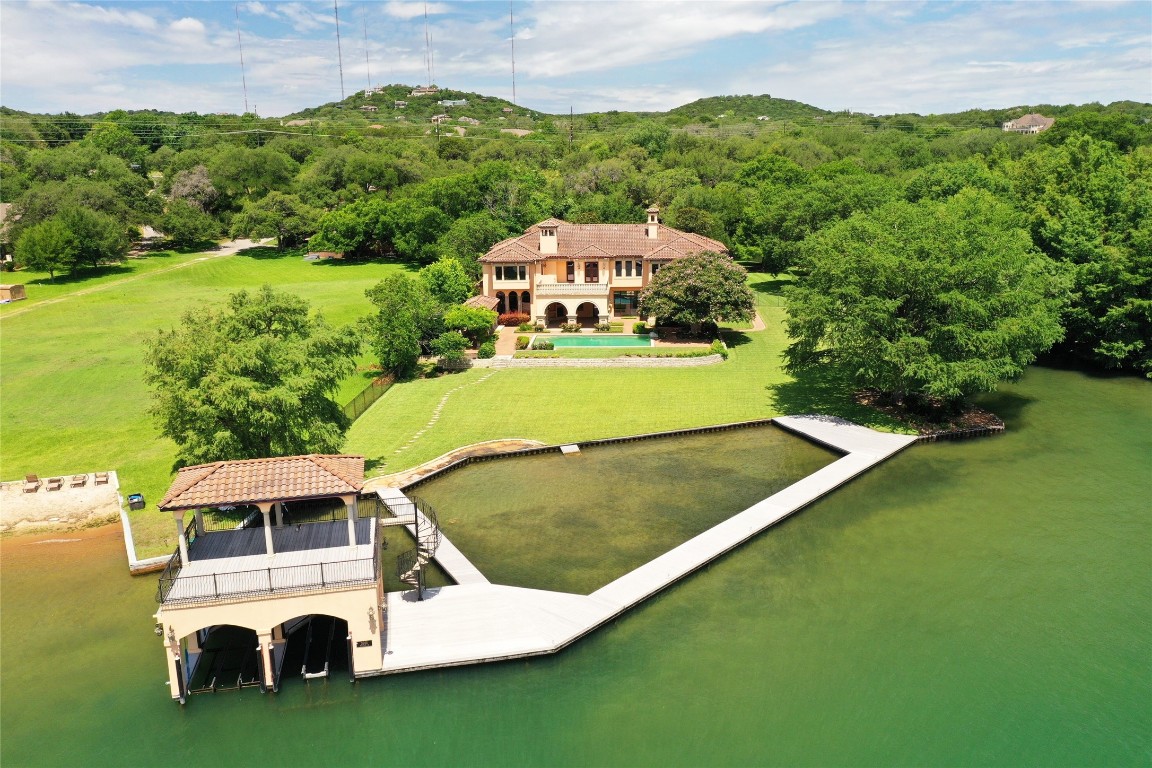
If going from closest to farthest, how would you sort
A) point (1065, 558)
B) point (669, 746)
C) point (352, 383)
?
point (669, 746)
point (1065, 558)
point (352, 383)

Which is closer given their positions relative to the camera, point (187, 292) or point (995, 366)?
point (995, 366)

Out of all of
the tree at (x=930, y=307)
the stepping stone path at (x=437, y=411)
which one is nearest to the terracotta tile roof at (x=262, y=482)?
the stepping stone path at (x=437, y=411)

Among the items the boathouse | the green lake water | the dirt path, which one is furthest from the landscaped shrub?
the dirt path

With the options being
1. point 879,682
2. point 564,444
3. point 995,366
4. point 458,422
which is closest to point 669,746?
point 879,682

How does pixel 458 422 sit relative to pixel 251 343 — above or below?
below

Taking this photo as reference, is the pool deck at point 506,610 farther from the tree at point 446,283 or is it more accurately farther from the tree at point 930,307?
the tree at point 446,283

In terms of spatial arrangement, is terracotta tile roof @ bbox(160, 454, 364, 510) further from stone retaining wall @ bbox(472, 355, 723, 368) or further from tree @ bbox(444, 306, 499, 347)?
tree @ bbox(444, 306, 499, 347)

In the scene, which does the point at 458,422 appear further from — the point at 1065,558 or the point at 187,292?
the point at 187,292
